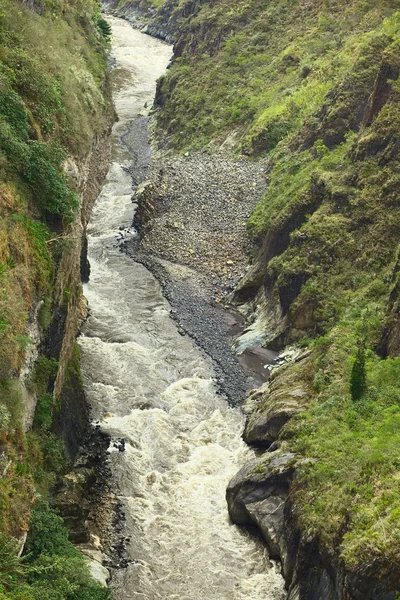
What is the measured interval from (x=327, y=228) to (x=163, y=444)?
60.8 feet

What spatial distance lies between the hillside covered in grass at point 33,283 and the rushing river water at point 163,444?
4243mm

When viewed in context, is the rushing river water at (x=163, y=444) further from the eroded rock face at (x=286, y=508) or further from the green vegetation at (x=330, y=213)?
the green vegetation at (x=330, y=213)

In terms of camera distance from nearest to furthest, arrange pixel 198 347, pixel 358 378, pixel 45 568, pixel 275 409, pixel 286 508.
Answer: pixel 45 568
pixel 286 508
pixel 358 378
pixel 275 409
pixel 198 347

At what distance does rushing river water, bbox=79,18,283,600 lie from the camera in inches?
1028

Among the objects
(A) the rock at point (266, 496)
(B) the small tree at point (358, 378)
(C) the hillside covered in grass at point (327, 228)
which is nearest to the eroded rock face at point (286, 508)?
(A) the rock at point (266, 496)

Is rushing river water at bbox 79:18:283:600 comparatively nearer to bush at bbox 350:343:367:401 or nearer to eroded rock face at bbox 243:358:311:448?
eroded rock face at bbox 243:358:311:448

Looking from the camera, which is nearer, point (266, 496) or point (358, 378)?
point (266, 496)

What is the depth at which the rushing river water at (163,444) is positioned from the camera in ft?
85.7

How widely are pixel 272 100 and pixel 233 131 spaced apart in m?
5.39

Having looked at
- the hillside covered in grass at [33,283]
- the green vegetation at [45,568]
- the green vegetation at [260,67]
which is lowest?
the green vegetation at [45,568]

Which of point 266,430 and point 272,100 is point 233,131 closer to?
point 272,100

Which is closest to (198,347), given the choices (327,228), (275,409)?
(275,409)

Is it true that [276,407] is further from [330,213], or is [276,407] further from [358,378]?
[330,213]

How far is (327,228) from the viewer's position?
43.4 m
